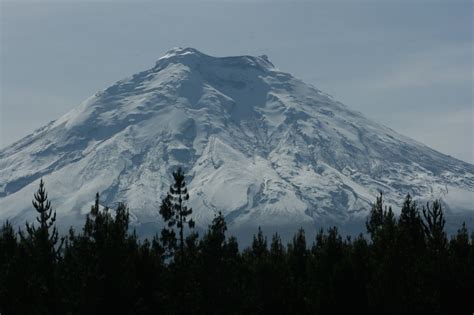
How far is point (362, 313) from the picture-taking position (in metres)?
52.6

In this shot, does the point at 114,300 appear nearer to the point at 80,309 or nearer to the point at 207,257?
the point at 80,309

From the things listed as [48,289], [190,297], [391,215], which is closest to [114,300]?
[190,297]

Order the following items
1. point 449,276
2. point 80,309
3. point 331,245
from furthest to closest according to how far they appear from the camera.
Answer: point 331,245
point 449,276
point 80,309

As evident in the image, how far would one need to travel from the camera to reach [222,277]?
52.6 metres

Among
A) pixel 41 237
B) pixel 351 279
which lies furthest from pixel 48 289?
pixel 351 279

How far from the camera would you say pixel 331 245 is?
196 ft

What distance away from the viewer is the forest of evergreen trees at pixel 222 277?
41.3 metres

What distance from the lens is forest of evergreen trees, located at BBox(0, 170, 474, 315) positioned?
41344 mm

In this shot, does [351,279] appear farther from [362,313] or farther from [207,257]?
[207,257]

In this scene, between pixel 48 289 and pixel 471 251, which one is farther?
pixel 471 251

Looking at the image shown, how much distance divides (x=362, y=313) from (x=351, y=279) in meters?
2.46

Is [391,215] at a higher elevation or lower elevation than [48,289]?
higher

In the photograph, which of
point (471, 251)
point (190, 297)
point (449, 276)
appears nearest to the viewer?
point (190, 297)

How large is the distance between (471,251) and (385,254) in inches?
676
